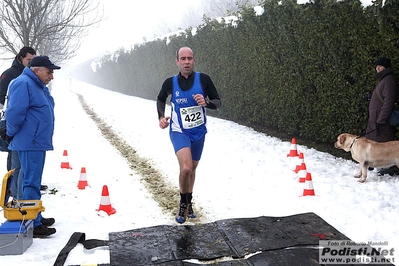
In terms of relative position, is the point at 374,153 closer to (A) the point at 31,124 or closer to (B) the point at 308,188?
(B) the point at 308,188

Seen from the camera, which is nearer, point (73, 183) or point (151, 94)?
point (73, 183)

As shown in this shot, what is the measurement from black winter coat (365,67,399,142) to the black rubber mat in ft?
8.75

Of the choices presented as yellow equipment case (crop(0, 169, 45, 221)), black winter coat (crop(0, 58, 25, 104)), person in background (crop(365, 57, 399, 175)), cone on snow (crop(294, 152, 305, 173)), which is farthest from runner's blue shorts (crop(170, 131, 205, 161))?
person in background (crop(365, 57, 399, 175))

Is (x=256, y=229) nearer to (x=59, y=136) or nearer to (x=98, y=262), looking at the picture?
(x=98, y=262)

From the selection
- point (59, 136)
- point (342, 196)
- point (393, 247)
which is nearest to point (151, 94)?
point (59, 136)

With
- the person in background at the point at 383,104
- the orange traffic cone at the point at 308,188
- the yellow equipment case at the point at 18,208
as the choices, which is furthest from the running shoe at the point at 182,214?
the person in background at the point at 383,104

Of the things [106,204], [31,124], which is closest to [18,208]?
[31,124]

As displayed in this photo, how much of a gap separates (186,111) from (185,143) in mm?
→ 447

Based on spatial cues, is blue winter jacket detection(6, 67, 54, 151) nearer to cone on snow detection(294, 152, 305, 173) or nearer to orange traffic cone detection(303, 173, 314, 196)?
orange traffic cone detection(303, 173, 314, 196)

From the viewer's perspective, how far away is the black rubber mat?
432 cm

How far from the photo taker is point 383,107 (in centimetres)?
690

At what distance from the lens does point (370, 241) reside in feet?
15.2

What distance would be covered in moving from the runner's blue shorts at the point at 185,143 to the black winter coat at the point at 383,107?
3.59m

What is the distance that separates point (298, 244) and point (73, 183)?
4.86m
